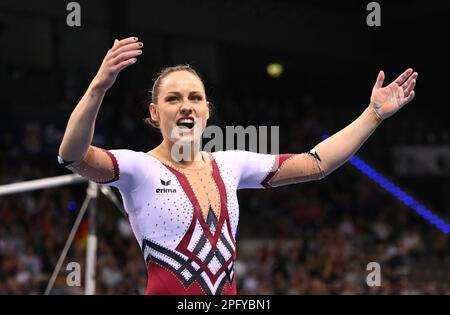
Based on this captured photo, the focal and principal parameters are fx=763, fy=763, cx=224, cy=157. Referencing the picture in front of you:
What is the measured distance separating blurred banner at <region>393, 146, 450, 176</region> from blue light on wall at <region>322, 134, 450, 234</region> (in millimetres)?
686

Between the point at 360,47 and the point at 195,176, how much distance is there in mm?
18207

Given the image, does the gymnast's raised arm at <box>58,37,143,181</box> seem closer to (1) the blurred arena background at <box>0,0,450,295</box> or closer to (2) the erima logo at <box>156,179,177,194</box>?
(2) the erima logo at <box>156,179,177,194</box>

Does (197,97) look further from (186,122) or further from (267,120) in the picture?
(267,120)

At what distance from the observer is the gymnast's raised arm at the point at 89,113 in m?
2.95

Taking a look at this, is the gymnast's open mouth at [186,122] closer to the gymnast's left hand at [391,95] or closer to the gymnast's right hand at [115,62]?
the gymnast's right hand at [115,62]

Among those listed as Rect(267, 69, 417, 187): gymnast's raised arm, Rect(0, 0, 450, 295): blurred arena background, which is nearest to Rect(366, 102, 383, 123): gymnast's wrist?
Rect(267, 69, 417, 187): gymnast's raised arm

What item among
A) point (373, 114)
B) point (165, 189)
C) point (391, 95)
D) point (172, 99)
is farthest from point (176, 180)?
point (391, 95)

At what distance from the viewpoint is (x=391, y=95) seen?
3730 mm

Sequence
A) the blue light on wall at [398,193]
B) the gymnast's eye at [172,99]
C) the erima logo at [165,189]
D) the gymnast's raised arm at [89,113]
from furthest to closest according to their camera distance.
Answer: the blue light on wall at [398,193] < the gymnast's eye at [172,99] < the erima logo at [165,189] < the gymnast's raised arm at [89,113]

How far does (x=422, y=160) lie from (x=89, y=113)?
17.6m

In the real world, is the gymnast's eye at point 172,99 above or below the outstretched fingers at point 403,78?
below

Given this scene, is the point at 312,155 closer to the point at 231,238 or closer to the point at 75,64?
the point at 231,238

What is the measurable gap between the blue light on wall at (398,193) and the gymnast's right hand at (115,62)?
51.8ft

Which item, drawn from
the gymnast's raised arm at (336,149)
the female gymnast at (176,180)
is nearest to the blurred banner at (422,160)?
the gymnast's raised arm at (336,149)
